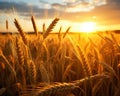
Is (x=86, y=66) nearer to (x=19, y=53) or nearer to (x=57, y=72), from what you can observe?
(x=19, y=53)

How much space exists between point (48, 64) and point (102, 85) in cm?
41

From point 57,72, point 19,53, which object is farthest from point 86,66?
point 57,72

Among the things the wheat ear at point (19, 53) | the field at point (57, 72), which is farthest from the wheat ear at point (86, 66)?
the wheat ear at point (19, 53)

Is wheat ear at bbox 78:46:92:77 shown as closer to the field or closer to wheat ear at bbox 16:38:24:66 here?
the field

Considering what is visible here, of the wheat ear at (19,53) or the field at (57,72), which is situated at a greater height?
the wheat ear at (19,53)

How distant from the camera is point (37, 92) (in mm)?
1106

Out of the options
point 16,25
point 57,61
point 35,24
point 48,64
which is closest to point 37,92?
point 16,25

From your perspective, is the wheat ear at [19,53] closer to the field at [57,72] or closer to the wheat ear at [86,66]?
the field at [57,72]

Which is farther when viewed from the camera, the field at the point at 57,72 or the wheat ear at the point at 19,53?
the wheat ear at the point at 19,53

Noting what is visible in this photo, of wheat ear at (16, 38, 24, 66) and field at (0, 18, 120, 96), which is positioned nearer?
field at (0, 18, 120, 96)

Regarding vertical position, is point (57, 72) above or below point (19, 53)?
below

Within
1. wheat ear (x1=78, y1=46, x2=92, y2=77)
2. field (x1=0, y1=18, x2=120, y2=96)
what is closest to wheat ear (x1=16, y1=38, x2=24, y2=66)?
field (x1=0, y1=18, x2=120, y2=96)

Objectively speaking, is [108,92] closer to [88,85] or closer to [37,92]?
[88,85]

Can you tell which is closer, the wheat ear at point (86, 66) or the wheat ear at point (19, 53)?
the wheat ear at point (86, 66)
